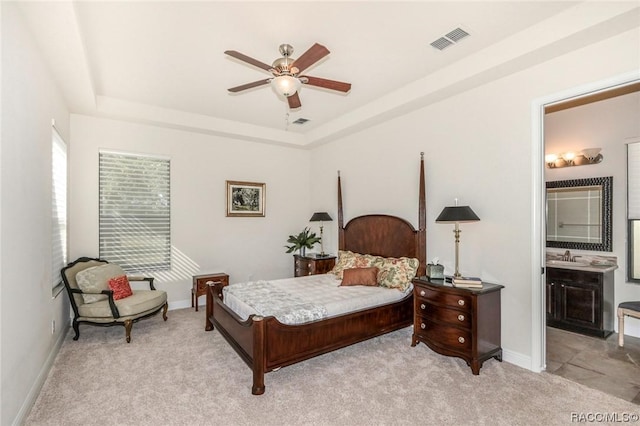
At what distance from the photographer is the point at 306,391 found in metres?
2.77

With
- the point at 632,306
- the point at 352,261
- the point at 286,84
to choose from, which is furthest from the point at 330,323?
the point at 632,306

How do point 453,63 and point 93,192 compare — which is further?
point 93,192

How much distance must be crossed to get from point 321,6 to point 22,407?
3861mm

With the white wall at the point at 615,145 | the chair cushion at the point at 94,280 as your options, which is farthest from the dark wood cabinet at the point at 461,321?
the chair cushion at the point at 94,280

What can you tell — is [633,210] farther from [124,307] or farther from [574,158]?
[124,307]

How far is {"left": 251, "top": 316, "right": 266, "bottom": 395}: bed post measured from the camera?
2.74 m

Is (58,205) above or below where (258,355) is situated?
above

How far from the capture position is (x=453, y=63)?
3.48m

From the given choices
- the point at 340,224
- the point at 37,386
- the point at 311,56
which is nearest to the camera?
the point at 311,56

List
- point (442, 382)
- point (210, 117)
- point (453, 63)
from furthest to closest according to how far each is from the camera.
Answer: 1. point (210, 117)
2. point (453, 63)
3. point (442, 382)

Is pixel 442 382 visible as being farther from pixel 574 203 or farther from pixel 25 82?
pixel 25 82

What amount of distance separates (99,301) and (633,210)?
268 inches

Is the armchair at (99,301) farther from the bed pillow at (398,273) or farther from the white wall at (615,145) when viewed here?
the white wall at (615,145)

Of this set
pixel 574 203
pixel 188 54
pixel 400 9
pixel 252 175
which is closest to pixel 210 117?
pixel 252 175
